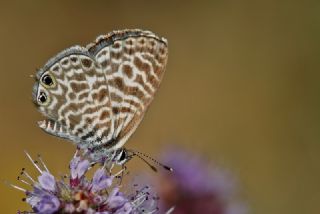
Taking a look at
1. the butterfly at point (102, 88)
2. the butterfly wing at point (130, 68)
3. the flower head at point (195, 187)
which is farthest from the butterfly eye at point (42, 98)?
the flower head at point (195, 187)

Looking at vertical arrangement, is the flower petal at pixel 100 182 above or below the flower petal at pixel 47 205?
above

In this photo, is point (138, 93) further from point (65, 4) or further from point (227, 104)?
point (65, 4)

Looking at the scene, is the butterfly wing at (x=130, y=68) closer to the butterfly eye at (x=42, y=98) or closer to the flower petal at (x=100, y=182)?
the butterfly eye at (x=42, y=98)

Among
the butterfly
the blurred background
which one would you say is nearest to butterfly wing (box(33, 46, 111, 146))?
the butterfly

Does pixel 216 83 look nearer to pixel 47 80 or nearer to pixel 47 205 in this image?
pixel 47 80

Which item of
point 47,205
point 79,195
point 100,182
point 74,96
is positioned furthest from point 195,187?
point 47,205

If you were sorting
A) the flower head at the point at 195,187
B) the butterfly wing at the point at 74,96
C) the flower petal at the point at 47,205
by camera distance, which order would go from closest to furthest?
Answer: the flower petal at the point at 47,205 → the butterfly wing at the point at 74,96 → the flower head at the point at 195,187
